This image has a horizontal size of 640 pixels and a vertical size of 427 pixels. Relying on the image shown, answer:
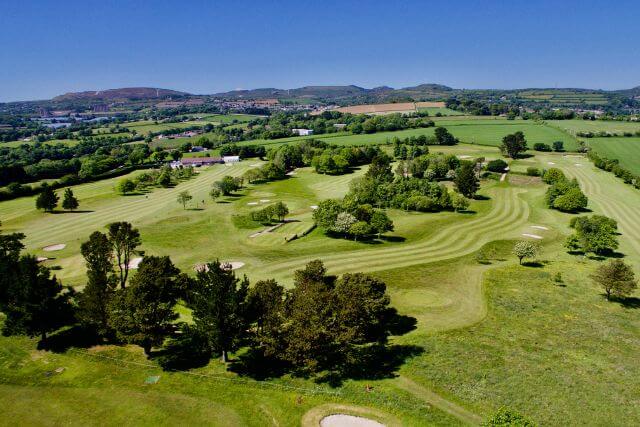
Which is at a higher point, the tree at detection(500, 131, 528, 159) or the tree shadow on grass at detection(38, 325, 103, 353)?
the tree at detection(500, 131, 528, 159)

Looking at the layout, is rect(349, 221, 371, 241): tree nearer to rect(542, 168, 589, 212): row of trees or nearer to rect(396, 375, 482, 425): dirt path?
rect(396, 375, 482, 425): dirt path

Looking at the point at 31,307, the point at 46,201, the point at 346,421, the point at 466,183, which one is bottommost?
the point at 346,421

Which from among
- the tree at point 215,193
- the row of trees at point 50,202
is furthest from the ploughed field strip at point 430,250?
the row of trees at point 50,202

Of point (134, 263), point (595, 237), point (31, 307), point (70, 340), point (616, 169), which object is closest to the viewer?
point (31, 307)

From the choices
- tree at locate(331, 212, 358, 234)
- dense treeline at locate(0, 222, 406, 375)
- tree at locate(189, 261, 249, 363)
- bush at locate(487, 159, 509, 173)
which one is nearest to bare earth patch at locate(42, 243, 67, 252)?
dense treeline at locate(0, 222, 406, 375)

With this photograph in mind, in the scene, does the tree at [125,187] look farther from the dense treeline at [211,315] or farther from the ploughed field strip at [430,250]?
the dense treeline at [211,315]

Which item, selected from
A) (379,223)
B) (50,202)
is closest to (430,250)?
(379,223)

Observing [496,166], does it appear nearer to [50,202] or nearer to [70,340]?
[70,340]
